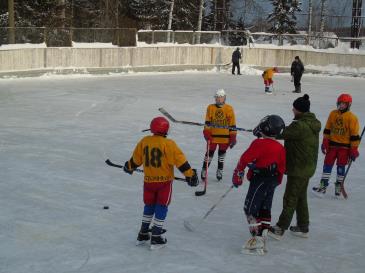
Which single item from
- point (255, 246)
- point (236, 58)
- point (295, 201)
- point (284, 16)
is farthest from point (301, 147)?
point (284, 16)

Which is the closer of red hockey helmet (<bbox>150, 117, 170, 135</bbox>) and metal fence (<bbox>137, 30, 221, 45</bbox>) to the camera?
red hockey helmet (<bbox>150, 117, 170, 135</bbox>)

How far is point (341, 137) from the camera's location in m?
7.46

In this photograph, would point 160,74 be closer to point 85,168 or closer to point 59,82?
point 59,82

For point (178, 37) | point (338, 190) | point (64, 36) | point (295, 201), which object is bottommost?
point (338, 190)

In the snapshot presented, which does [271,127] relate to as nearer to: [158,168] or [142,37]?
[158,168]

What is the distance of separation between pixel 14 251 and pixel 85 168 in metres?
3.64

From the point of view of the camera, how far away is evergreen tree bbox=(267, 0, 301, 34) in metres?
46.7

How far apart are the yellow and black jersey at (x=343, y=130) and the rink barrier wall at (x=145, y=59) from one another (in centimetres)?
1759

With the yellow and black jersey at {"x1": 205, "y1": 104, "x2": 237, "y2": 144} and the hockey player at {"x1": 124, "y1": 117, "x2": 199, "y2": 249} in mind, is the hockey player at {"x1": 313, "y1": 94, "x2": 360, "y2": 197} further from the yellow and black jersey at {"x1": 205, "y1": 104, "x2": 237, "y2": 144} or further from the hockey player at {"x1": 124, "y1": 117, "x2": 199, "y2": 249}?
the hockey player at {"x1": 124, "y1": 117, "x2": 199, "y2": 249}

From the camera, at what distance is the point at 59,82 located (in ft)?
71.8

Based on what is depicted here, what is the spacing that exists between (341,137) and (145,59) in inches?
841

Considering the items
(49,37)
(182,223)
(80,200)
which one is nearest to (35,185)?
(80,200)

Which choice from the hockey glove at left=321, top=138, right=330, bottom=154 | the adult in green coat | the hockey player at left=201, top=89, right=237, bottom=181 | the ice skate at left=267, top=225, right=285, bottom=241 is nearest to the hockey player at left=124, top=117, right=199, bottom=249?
the adult in green coat

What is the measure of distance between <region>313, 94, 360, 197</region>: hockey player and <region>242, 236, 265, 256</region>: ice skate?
2490 millimetres
